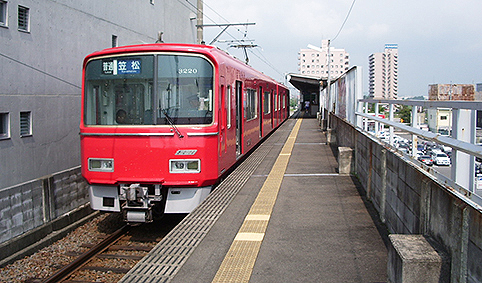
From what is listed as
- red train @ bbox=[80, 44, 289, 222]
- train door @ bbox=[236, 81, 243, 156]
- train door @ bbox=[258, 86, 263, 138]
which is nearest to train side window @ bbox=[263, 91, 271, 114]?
train door @ bbox=[258, 86, 263, 138]

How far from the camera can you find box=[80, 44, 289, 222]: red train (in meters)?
6.73

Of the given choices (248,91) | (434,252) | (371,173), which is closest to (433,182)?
(434,252)

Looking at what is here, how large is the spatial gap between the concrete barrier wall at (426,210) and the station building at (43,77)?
10.2 m

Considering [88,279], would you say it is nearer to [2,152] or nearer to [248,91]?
[248,91]

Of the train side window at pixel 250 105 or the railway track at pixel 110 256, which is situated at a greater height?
the train side window at pixel 250 105

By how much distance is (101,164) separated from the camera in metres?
6.96

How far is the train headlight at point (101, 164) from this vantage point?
6.90 meters

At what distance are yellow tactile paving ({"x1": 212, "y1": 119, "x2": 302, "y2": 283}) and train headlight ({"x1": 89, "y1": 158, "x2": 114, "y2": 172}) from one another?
2.27 m

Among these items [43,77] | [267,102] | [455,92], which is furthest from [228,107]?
[267,102]

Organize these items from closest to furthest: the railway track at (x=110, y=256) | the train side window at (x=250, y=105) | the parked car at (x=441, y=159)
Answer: the parked car at (x=441, y=159)
the railway track at (x=110, y=256)
the train side window at (x=250, y=105)

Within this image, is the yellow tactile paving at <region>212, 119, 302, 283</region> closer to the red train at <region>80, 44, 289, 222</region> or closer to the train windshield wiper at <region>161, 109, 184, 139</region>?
the red train at <region>80, 44, 289, 222</region>

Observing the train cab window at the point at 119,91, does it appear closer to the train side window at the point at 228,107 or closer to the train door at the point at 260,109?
the train side window at the point at 228,107

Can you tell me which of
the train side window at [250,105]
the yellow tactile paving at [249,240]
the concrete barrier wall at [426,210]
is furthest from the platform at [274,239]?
the train side window at [250,105]

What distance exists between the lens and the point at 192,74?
22.8 feet
